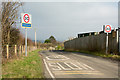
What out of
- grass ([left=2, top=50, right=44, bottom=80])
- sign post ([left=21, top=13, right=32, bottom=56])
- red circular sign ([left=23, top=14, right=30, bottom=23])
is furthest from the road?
red circular sign ([left=23, top=14, right=30, bottom=23])

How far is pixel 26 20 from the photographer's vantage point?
1494 centimetres

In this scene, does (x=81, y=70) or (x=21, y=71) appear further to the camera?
(x=81, y=70)

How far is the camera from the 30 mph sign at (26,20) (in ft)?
47.3

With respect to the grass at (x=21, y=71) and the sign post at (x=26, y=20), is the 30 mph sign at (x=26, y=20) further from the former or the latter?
the grass at (x=21, y=71)

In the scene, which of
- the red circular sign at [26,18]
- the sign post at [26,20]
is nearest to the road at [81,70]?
the sign post at [26,20]

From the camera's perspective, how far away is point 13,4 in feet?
39.0

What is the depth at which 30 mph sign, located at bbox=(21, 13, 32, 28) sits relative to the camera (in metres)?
14.4

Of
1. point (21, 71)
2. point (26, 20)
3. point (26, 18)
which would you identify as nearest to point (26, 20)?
point (26, 20)

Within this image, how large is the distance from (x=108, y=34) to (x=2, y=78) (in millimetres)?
14024

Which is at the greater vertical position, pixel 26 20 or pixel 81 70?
pixel 26 20

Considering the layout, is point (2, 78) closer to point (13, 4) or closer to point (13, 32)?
point (13, 4)

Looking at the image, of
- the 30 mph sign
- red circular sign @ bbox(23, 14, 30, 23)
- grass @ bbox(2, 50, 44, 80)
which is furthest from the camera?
red circular sign @ bbox(23, 14, 30, 23)

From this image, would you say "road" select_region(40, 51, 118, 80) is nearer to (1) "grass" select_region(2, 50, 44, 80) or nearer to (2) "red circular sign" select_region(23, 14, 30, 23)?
(1) "grass" select_region(2, 50, 44, 80)

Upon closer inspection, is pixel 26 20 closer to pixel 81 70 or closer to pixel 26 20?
pixel 26 20
